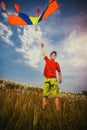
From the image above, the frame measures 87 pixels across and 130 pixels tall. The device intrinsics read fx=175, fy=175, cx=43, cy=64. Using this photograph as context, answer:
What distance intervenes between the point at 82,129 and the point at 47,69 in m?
1.66

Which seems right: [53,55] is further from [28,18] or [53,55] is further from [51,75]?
[28,18]

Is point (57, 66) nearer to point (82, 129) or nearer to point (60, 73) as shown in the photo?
point (60, 73)

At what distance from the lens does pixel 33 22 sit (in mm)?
3242

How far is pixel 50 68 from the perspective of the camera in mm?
2867

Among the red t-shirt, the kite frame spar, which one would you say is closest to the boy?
the red t-shirt

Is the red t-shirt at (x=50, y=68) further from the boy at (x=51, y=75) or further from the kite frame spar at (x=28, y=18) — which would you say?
the kite frame spar at (x=28, y=18)

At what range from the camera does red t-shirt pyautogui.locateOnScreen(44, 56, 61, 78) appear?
2.83 m

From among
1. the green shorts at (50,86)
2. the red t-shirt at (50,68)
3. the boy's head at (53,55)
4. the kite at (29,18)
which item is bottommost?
the green shorts at (50,86)

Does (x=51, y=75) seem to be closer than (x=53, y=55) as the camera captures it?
Yes

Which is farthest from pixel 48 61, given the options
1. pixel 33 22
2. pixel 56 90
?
pixel 33 22

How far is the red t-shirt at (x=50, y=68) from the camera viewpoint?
2.83 metres

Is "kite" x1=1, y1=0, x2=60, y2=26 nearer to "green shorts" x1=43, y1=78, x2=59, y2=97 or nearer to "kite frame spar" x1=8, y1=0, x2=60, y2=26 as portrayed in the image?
"kite frame spar" x1=8, y1=0, x2=60, y2=26

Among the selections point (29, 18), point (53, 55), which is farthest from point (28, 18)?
point (53, 55)

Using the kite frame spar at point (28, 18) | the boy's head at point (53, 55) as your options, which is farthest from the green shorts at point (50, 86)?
the kite frame spar at point (28, 18)
